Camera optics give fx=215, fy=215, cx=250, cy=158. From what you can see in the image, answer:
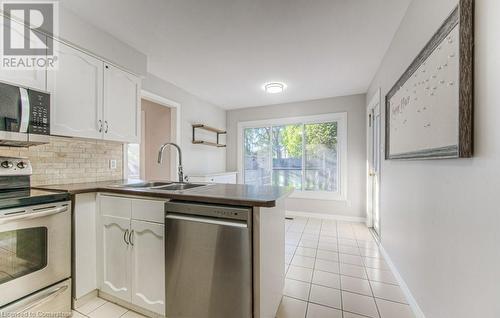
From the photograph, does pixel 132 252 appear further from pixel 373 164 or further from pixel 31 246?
pixel 373 164

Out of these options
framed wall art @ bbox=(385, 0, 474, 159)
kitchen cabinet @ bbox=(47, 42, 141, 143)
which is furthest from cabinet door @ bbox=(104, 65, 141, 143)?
framed wall art @ bbox=(385, 0, 474, 159)

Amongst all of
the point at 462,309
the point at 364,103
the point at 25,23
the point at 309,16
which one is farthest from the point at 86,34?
the point at 364,103

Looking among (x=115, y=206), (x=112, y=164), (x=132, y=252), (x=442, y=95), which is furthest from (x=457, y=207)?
(x=112, y=164)

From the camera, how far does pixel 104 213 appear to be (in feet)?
5.70

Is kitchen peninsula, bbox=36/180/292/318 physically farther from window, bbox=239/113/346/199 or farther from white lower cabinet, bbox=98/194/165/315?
window, bbox=239/113/346/199

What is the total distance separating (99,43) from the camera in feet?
6.73

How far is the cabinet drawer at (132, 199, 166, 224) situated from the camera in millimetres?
1491

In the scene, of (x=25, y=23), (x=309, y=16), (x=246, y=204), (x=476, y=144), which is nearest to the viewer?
(x=476, y=144)

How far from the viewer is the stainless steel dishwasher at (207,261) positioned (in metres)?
1.22

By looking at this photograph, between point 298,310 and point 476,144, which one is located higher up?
point 476,144

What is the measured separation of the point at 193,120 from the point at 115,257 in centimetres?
279

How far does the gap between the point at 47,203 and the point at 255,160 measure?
3.88m

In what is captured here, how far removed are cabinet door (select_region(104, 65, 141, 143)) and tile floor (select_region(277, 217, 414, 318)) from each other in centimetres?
223

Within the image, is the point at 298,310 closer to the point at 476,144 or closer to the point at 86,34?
the point at 476,144
